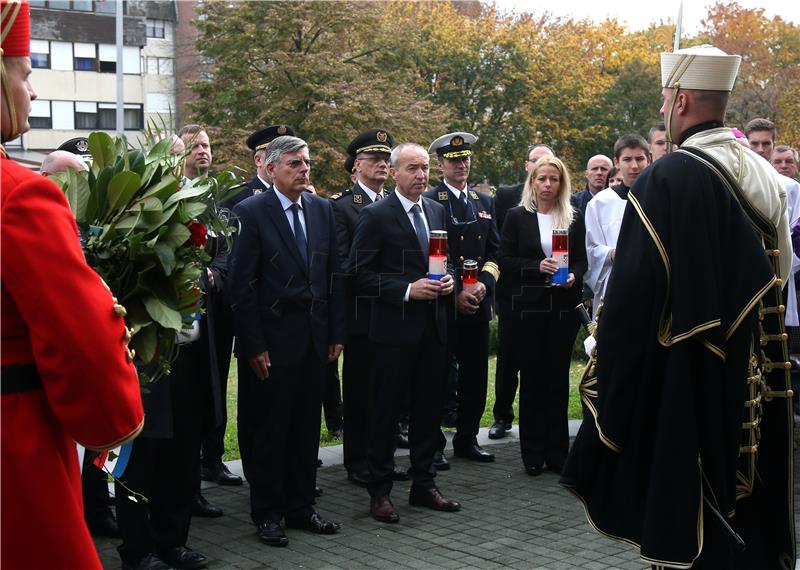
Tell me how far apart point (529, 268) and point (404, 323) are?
175 centimetres

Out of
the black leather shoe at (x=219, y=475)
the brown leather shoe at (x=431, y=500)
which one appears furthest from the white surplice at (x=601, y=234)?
the black leather shoe at (x=219, y=475)

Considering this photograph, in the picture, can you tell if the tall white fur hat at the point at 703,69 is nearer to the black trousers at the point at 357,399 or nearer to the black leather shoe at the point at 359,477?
the black trousers at the point at 357,399

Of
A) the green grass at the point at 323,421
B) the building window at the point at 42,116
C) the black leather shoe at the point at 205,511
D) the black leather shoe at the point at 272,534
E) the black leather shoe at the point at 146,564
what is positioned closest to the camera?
the black leather shoe at the point at 146,564

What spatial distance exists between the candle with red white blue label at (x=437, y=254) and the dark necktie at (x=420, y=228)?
0.16 meters

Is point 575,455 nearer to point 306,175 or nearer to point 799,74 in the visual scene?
point 306,175

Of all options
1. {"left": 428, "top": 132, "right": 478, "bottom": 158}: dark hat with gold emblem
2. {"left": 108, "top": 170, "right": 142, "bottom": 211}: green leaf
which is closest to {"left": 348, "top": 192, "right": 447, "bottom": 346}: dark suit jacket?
{"left": 428, "top": 132, "right": 478, "bottom": 158}: dark hat with gold emblem

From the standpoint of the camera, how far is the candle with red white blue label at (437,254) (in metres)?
7.17

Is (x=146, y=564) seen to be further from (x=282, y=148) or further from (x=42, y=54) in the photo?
(x=42, y=54)

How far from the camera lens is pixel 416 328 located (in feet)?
23.6

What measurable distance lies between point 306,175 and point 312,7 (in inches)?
1095

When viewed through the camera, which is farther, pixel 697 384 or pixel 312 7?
pixel 312 7

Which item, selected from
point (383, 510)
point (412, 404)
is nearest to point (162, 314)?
point (383, 510)

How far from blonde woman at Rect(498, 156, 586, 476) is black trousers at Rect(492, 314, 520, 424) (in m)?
0.29

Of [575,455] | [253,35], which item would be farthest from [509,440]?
[253,35]
